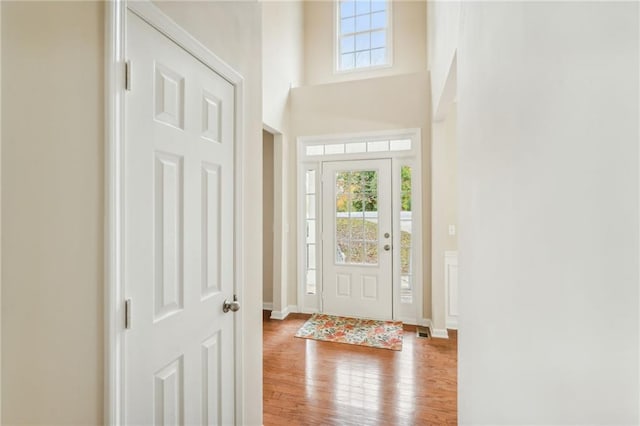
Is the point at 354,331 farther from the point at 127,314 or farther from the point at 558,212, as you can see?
the point at 558,212

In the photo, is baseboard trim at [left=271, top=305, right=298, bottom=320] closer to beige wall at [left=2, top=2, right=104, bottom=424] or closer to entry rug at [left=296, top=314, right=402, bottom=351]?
entry rug at [left=296, top=314, right=402, bottom=351]

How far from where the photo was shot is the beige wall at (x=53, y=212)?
0.71 metres

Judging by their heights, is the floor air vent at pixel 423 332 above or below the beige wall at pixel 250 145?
below

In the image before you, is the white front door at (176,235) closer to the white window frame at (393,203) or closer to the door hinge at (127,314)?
the door hinge at (127,314)

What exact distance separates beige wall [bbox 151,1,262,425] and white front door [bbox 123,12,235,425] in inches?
5.0

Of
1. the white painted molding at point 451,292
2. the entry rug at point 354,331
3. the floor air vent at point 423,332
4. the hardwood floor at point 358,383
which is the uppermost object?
the white painted molding at point 451,292

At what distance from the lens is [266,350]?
3.01 meters

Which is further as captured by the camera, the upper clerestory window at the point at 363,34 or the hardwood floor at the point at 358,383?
the upper clerestory window at the point at 363,34

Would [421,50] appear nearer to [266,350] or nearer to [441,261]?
[441,261]

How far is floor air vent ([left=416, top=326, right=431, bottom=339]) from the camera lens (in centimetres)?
338

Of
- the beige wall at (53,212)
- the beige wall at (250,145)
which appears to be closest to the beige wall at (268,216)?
the beige wall at (250,145)

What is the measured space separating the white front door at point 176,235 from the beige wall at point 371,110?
2.48 meters

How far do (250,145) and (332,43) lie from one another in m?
3.96

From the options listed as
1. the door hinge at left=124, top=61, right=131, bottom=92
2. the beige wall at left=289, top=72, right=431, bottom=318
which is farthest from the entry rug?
the door hinge at left=124, top=61, right=131, bottom=92
